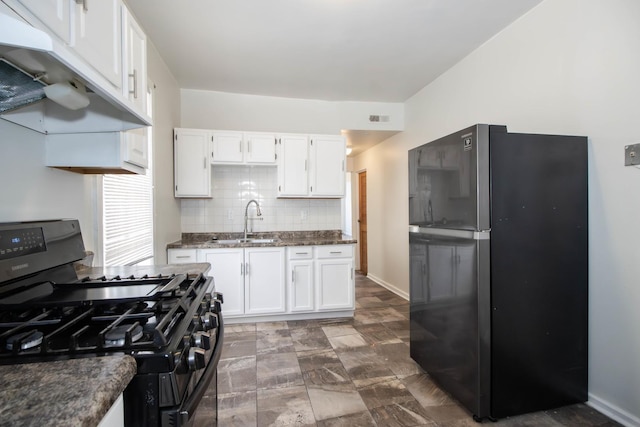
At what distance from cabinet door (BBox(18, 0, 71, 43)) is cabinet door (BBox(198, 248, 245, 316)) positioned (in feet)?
8.00

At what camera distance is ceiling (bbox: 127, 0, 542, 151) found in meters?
2.20

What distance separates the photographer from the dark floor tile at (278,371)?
2.16 metres

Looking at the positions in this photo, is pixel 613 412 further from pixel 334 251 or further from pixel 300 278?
pixel 300 278

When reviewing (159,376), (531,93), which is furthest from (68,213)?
(531,93)

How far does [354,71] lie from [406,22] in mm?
891

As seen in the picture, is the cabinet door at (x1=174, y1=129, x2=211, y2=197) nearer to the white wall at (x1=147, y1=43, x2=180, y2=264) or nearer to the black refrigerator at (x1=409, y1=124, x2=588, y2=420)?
the white wall at (x1=147, y1=43, x2=180, y2=264)

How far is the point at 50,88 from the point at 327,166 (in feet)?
9.41

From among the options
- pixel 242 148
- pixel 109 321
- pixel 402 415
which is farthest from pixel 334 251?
pixel 109 321

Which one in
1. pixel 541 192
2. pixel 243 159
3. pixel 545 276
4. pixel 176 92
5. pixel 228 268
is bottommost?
pixel 228 268

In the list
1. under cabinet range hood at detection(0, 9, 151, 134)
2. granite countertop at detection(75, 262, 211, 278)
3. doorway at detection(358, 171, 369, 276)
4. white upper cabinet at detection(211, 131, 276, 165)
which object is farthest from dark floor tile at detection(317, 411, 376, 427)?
doorway at detection(358, 171, 369, 276)

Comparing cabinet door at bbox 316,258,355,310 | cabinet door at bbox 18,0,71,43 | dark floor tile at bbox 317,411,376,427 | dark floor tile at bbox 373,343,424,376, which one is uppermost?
cabinet door at bbox 18,0,71,43

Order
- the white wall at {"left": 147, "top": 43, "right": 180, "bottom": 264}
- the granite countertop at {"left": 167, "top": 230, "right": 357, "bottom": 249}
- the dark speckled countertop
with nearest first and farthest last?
the dark speckled countertop
the white wall at {"left": 147, "top": 43, "right": 180, "bottom": 264}
the granite countertop at {"left": 167, "top": 230, "right": 357, "bottom": 249}

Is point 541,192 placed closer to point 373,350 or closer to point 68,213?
point 373,350

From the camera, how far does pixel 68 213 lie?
1.53 m
